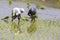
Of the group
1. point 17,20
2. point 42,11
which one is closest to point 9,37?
point 17,20

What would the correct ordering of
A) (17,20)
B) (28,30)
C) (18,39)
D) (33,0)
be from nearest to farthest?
(18,39) < (28,30) < (17,20) < (33,0)

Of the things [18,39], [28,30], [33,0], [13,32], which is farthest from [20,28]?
[33,0]

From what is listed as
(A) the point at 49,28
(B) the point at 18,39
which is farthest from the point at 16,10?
(B) the point at 18,39

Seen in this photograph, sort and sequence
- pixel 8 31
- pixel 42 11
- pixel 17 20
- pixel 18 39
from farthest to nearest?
pixel 42 11 → pixel 17 20 → pixel 8 31 → pixel 18 39

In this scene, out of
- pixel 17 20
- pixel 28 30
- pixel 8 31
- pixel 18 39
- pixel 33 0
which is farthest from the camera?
pixel 33 0

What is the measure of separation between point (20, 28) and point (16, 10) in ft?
4.15

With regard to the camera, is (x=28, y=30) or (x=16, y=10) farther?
(x=16, y=10)

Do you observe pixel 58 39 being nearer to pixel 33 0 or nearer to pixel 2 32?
pixel 2 32

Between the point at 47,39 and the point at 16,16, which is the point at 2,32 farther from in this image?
the point at 16,16

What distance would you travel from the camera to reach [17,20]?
6.98m

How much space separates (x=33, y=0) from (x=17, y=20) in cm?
615

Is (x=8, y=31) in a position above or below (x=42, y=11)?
above

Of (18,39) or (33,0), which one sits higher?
(18,39)

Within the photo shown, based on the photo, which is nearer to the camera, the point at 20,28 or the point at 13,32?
the point at 13,32
